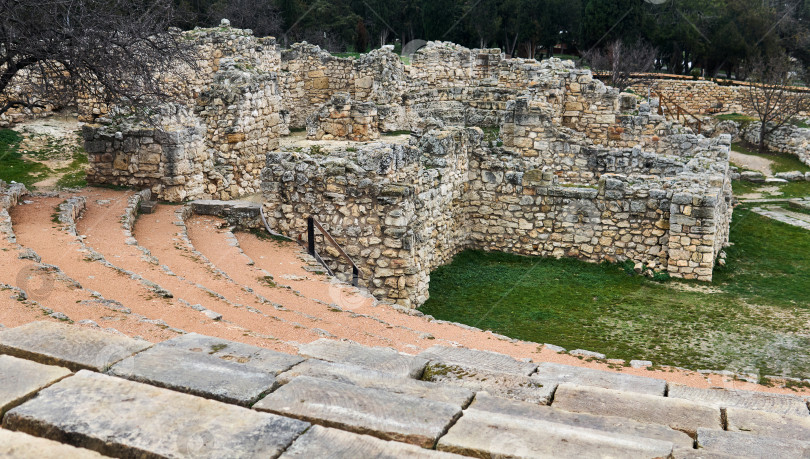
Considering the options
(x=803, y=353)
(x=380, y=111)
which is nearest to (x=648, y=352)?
(x=803, y=353)

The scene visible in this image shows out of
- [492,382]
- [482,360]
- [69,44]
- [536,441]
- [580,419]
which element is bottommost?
[482,360]

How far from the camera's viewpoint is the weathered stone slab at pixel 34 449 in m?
3.35

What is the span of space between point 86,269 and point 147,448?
24.8 ft

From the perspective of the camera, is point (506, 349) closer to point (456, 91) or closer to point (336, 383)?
point (336, 383)

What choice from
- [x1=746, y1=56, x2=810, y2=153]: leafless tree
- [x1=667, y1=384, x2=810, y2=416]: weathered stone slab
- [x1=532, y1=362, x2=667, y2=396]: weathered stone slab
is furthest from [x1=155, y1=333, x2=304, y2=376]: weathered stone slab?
[x1=746, y1=56, x2=810, y2=153]: leafless tree

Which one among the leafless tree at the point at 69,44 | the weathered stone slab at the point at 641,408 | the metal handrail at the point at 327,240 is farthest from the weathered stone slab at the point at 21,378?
the leafless tree at the point at 69,44

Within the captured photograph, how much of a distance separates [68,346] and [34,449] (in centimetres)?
118

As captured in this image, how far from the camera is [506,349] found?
963 centimetres

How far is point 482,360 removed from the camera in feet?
21.9

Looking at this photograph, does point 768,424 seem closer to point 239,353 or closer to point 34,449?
point 239,353

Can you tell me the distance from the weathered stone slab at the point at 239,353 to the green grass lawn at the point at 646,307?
665 centimetres

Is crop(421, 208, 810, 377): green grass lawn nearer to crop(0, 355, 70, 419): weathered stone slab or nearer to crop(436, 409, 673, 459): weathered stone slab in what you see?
crop(436, 409, 673, 459): weathered stone slab

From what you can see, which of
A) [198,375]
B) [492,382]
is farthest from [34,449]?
[492,382]

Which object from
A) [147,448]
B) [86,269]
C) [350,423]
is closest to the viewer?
[147,448]
